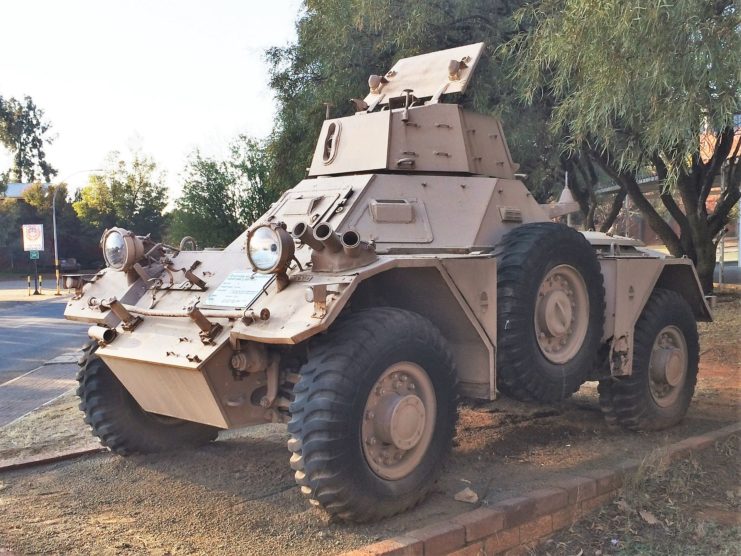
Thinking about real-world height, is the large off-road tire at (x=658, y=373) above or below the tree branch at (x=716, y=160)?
below

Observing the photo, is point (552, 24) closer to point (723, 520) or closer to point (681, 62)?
point (681, 62)

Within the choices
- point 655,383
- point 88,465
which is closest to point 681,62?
point 655,383

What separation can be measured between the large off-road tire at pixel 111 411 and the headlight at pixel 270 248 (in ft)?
5.56

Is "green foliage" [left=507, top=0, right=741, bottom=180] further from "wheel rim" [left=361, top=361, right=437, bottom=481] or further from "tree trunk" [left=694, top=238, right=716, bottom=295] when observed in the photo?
"tree trunk" [left=694, top=238, right=716, bottom=295]

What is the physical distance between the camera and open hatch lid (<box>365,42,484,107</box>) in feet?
20.9

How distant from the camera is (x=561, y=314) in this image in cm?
524

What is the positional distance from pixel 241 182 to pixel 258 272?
2035 cm

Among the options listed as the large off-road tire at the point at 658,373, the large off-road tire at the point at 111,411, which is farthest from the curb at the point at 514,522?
the large off-road tire at the point at 111,411

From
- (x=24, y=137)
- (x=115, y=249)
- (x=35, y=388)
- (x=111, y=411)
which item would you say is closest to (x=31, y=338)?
(x=35, y=388)

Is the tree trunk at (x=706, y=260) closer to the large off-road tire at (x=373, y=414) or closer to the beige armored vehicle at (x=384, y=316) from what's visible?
the beige armored vehicle at (x=384, y=316)

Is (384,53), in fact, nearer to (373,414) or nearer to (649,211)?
(649,211)

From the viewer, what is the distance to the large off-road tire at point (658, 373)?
20.1ft

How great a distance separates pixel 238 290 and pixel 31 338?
1215 centimetres

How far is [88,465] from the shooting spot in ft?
18.2
